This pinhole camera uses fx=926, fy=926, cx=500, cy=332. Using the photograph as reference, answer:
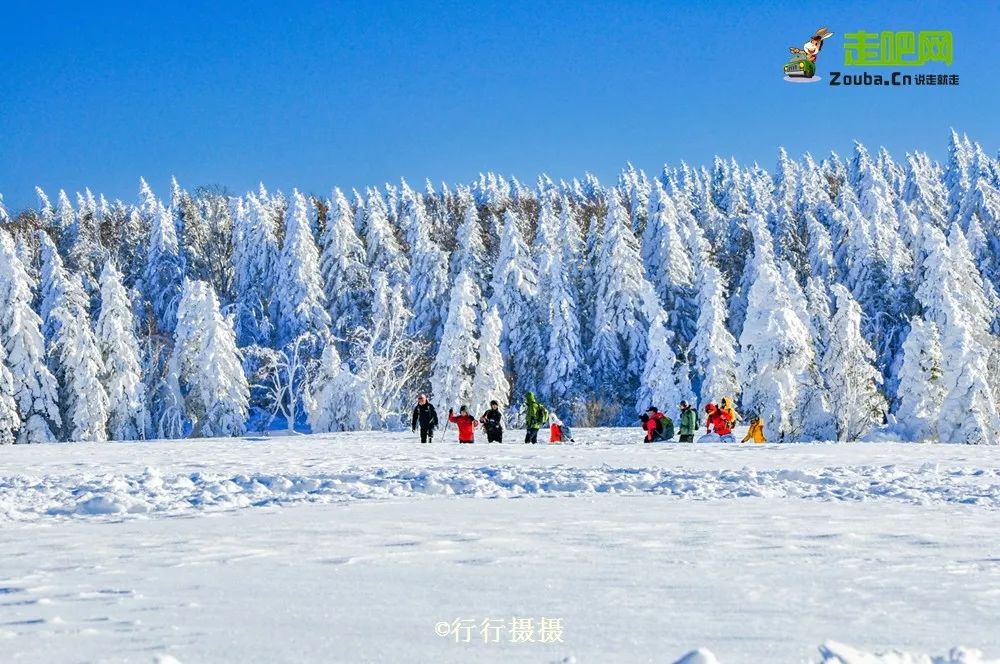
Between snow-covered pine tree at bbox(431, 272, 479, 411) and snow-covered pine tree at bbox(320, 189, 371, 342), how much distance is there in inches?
677

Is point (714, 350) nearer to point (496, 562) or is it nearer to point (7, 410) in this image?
point (7, 410)

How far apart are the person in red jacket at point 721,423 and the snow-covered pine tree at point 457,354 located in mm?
20091

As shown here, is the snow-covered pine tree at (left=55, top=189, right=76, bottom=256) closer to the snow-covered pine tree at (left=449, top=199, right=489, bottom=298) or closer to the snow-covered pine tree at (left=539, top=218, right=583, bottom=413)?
the snow-covered pine tree at (left=449, top=199, right=489, bottom=298)

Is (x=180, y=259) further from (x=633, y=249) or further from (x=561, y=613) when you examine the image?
(x=561, y=613)

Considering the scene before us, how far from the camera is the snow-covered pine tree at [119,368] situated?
45.0 metres

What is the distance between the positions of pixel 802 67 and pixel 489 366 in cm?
2286

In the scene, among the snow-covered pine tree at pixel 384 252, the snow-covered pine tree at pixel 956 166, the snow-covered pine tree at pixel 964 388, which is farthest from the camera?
the snow-covered pine tree at pixel 956 166

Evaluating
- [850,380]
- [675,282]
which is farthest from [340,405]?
[675,282]

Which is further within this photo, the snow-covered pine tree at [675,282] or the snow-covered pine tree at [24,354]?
the snow-covered pine tree at [675,282]

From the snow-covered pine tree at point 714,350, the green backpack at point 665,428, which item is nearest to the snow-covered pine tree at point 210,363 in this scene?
the snow-covered pine tree at point 714,350

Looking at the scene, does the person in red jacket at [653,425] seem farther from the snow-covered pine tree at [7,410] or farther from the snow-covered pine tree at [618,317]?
the snow-covered pine tree at [7,410]

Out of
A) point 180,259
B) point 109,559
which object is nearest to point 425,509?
point 109,559

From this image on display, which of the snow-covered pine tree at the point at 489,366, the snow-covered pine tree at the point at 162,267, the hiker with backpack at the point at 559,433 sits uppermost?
the snow-covered pine tree at the point at 162,267

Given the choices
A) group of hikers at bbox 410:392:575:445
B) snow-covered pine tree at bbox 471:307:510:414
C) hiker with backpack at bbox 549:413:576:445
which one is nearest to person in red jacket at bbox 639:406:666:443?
hiker with backpack at bbox 549:413:576:445
